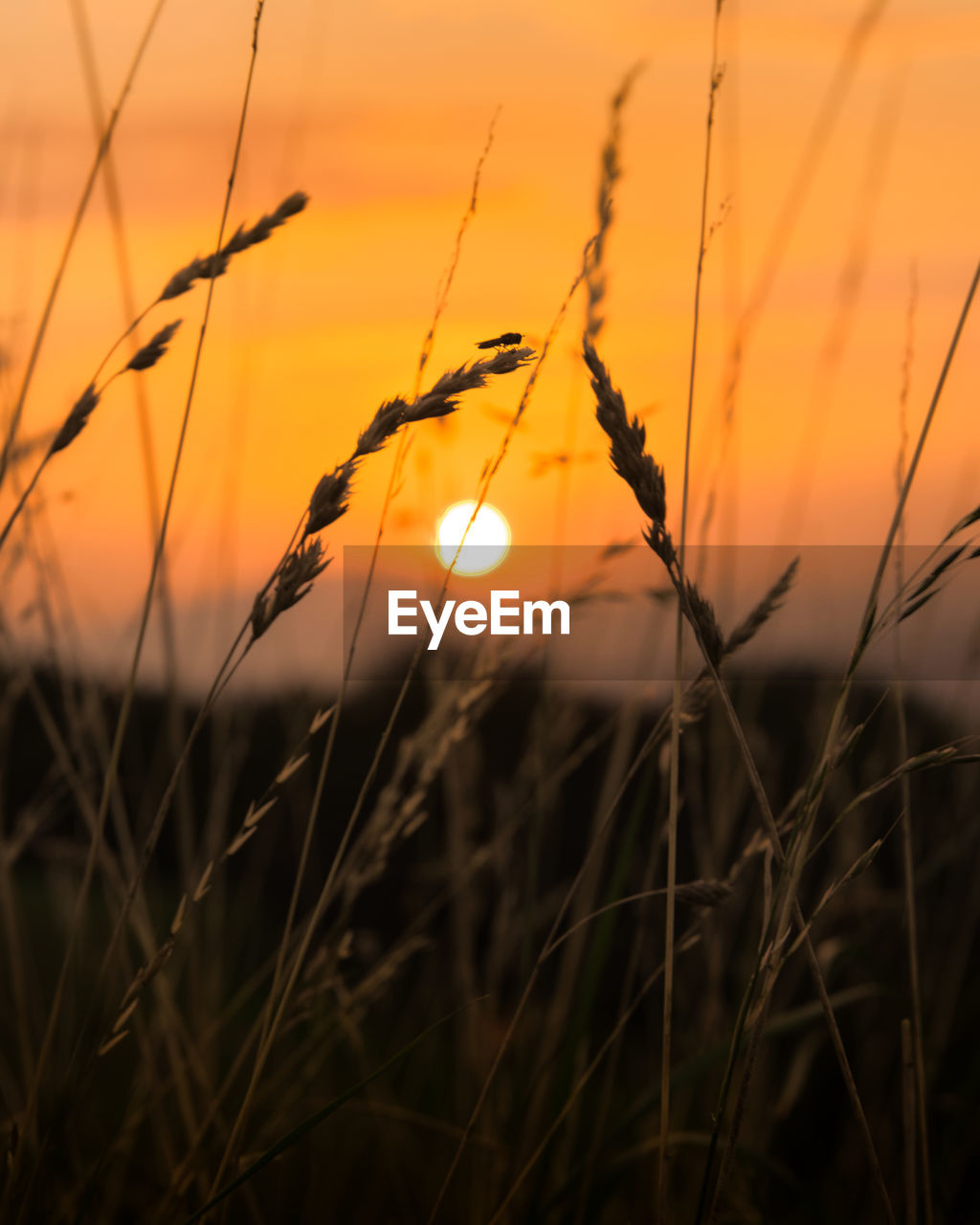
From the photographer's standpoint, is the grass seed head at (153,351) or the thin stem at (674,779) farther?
the grass seed head at (153,351)

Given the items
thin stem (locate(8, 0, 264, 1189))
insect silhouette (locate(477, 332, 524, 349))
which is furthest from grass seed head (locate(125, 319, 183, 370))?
insect silhouette (locate(477, 332, 524, 349))

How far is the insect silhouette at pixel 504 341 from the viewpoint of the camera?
0.70 metres

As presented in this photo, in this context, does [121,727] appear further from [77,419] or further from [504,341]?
[504,341]

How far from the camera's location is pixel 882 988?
1220 mm

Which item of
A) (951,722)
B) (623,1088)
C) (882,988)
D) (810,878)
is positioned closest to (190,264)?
(882,988)

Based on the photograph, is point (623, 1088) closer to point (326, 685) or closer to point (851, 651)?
point (326, 685)

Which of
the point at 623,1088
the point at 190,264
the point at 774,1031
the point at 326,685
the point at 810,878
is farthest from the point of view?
the point at 810,878

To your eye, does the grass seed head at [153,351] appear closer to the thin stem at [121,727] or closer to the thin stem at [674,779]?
the thin stem at [121,727]

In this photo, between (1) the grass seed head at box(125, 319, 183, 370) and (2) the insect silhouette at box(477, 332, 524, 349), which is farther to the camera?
(1) the grass seed head at box(125, 319, 183, 370)

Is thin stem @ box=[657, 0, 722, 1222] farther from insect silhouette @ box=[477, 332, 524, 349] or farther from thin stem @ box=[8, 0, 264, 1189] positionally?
thin stem @ box=[8, 0, 264, 1189]

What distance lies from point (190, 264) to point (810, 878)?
2098 millimetres

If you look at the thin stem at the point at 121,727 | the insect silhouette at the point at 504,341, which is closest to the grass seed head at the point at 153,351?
the thin stem at the point at 121,727

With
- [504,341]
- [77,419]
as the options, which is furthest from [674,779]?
[77,419]

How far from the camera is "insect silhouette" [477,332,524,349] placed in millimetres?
697
